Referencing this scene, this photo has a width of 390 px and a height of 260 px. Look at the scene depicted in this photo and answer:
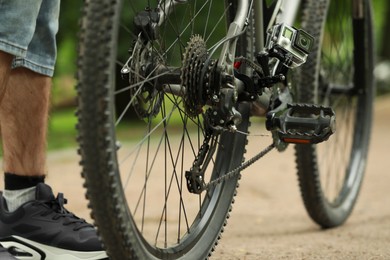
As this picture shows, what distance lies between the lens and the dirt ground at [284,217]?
12.5 feet

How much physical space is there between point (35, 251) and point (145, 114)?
Result: 0.56 meters

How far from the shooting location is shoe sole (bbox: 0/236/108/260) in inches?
120

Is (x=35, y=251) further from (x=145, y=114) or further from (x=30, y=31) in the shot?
(x=30, y=31)

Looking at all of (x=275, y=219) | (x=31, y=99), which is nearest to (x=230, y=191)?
(x=31, y=99)

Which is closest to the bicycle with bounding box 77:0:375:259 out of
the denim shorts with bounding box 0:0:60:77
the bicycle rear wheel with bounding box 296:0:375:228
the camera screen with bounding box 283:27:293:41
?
the camera screen with bounding box 283:27:293:41

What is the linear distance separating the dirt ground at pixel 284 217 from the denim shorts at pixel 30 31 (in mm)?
991

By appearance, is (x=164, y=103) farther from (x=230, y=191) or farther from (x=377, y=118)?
(x=377, y=118)

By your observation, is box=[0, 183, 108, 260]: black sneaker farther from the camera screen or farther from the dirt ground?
the camera screen

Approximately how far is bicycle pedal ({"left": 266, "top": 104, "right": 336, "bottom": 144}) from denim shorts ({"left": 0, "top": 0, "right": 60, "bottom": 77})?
78cm

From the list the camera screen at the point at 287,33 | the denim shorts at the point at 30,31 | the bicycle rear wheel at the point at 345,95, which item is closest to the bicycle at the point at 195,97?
the camera screen at the point at 287,33

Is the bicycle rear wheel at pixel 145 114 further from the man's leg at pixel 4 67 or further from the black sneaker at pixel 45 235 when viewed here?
the man's leg at pixel 4 67

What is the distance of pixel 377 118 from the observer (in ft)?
38.0

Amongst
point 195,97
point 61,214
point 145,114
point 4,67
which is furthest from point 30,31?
point 61,214

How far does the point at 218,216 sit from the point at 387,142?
20.1 ft
